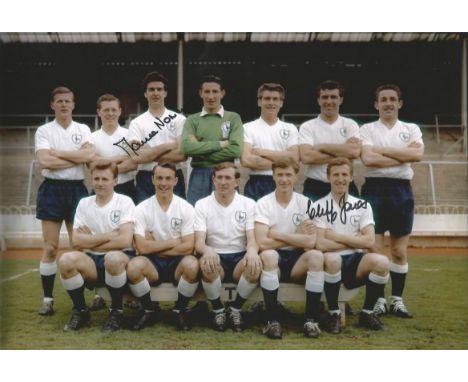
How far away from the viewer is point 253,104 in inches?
171

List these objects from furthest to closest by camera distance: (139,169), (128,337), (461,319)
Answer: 1. (139,169)
2. (461,319)
3. (128,337)

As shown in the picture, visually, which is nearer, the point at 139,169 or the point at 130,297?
the point at 130,297

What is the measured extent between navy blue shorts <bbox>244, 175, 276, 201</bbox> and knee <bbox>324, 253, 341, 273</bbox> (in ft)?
2.28

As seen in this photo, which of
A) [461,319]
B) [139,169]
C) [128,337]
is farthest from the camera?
[139,169]

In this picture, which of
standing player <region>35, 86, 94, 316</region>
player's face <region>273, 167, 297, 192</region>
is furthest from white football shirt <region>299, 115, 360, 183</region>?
standing player <region>35, 86, 94, 316</region>

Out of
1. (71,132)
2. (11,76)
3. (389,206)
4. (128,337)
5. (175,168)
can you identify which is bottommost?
(128,337)

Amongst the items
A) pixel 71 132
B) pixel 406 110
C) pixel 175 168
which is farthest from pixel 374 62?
pixel 71 132

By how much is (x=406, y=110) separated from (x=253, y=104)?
3.86ft

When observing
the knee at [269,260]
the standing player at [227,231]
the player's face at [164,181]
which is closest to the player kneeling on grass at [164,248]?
the player's face at [164,181]

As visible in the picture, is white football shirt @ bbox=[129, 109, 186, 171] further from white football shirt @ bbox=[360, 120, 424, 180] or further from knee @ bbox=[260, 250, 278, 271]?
white football shirt @ bbox=[360, 120, 424, 180]

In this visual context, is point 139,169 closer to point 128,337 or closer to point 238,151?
point 238,151

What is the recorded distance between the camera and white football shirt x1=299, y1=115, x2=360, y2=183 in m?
4.33

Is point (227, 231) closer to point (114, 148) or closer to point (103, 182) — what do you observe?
point (103, 182)

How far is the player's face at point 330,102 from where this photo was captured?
4355 millimetres
